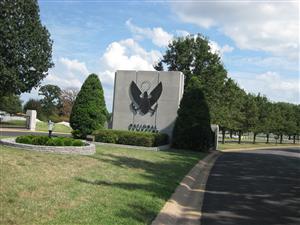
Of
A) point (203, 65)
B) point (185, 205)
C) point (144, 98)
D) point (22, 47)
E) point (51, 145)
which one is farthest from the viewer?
point (203, 65)

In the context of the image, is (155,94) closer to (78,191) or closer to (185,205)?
(185,205)

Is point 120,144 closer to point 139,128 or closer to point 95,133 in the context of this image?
point 95,133

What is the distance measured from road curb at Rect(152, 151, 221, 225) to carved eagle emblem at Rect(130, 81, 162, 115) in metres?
14.2

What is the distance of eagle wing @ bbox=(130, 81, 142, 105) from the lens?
30.0m

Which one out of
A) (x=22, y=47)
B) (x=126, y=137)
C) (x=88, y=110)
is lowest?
(x=126, y=137)

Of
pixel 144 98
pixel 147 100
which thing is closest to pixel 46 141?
pixel 147 100

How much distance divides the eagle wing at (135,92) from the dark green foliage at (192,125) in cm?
292

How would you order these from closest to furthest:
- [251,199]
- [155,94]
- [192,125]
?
[251,199] < [192,125] < [155,94]

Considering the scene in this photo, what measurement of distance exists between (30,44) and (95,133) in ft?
22.9

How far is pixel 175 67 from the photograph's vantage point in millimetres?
48906

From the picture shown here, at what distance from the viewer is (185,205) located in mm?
10648

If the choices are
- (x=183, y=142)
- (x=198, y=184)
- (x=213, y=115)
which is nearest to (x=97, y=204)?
(x=198, y=184)

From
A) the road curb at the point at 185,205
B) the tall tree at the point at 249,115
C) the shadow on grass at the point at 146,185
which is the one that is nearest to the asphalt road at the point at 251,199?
the road curb at the point at 185,205

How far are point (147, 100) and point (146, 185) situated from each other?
18.3 metres
